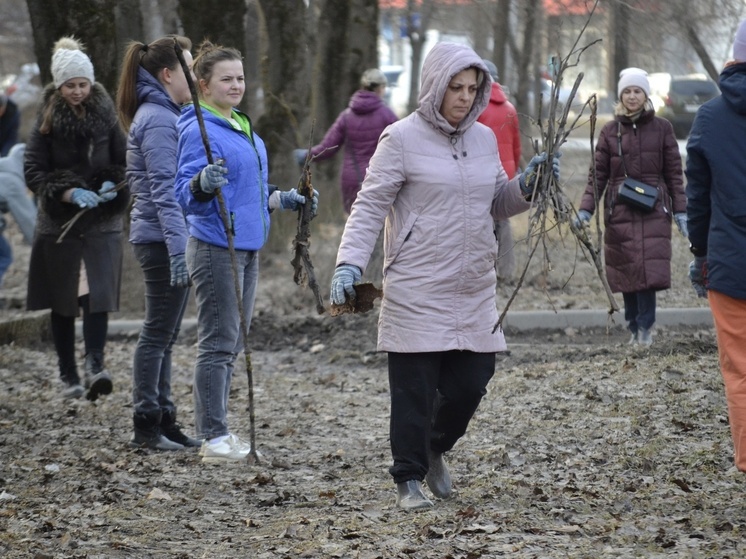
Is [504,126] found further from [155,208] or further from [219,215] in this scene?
[219,215]

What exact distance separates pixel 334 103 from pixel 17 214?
473 cm

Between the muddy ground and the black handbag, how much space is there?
3.32ft

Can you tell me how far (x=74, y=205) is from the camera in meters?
7.64

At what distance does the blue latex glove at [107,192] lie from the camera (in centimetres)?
749

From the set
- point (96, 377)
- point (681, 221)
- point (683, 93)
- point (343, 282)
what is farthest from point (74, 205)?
point (683, 93)

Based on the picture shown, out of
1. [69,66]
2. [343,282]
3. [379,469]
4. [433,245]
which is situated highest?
[69,66]

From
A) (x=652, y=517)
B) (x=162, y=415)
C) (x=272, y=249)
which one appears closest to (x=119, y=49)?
(x=272, y=249)

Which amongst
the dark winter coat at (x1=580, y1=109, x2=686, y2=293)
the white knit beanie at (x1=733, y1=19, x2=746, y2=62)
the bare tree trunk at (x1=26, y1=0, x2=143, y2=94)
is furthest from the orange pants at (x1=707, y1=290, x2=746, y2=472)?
the bare tree trunk at (x1=26, y1=0, x2=143, y2=94)

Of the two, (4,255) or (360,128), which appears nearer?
(360,128)

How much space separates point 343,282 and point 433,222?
1.52ft

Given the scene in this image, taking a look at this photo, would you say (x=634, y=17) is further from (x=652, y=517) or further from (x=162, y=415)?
(x=652, y=517)

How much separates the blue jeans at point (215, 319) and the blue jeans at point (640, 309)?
12.7 ft

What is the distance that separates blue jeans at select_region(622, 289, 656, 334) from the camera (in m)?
9.32

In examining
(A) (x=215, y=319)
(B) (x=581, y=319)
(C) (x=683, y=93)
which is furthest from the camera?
(C) (x=683, y=93)
